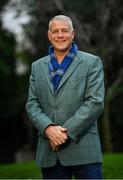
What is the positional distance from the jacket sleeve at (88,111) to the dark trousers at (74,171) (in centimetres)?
23

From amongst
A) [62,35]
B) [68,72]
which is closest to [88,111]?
[68,72]

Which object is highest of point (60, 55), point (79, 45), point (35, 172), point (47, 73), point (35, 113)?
point (60, 55)

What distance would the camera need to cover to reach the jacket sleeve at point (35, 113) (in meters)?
4.25

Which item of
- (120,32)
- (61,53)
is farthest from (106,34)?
(61,53)

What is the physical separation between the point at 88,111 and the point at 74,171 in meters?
0.47

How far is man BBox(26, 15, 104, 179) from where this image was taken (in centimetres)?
419

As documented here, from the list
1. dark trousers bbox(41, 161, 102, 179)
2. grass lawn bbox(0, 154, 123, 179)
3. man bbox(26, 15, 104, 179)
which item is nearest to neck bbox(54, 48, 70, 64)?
man bbox(26, 15, 104, 179)

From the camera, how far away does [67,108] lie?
14.0 ft

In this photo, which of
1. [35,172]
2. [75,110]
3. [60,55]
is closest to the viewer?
[75,110]

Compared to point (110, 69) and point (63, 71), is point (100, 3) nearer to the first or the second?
point (110, 69)

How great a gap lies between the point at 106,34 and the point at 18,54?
7495 millimetres

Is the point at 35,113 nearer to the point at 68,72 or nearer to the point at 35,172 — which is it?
the point at 68,72

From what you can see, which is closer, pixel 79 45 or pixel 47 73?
pixel 47 73

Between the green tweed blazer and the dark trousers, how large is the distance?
40mm
